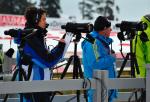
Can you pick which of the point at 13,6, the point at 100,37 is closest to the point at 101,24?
the point at 100,37

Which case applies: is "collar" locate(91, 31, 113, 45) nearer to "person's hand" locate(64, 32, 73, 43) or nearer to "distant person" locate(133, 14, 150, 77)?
"distant person" locate(133, 14, 150, 77)

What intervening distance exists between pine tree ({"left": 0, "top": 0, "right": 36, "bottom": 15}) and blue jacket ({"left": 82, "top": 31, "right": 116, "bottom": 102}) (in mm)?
43194

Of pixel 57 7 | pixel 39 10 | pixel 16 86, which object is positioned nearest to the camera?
pixel 16 86

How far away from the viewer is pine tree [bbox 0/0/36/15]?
49.0 meters

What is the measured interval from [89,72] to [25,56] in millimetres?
1013

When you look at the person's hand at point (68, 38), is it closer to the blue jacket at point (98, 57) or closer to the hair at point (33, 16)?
the hair at point (33, 16)

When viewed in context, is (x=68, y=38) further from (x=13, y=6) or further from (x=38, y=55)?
(x=13, y=6)

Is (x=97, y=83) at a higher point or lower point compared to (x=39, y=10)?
lower

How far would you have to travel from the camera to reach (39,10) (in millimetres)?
5469

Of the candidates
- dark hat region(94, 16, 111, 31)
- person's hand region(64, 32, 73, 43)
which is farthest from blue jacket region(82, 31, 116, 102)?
person's hand region(64, 32, 73, 43)

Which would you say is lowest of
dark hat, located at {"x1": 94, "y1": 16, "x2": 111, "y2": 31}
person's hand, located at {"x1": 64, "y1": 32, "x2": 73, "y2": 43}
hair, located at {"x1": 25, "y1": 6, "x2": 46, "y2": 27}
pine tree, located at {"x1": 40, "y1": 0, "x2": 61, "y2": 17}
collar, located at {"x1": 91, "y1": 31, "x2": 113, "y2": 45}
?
pine tree, located at {"x1": 40, "y1": 0, "x2": 61, "y2": 17}

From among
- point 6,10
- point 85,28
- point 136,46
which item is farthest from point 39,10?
point 6,10

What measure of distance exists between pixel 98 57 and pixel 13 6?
154ft

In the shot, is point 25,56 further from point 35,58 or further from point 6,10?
point 6,10
